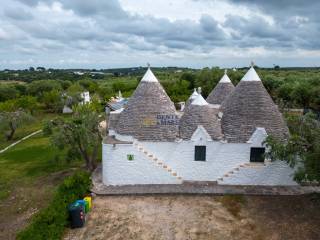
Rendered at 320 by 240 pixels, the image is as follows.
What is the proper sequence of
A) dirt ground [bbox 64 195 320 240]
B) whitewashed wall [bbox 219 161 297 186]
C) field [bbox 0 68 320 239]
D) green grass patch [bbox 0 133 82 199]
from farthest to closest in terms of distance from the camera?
green grass patch [bbox 0 133 82 199]
whitewashed wall [bbox 219 161 297 186]
field [bbox 0 68 320 239]
dirt ground [bbox 64 195 320 240]

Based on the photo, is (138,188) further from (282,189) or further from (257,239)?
(282,189)

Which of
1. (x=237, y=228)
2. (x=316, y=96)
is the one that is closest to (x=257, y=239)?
(x=237, y=228)

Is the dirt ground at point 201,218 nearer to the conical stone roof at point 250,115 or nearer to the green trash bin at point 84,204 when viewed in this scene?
the green trash bin at point 84,204

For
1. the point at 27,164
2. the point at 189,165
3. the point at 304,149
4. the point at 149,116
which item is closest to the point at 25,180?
the point at 27,164

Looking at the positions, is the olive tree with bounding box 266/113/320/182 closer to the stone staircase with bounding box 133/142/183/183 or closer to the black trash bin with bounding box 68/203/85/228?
the stone staircase with bounding box 133/142/183/183

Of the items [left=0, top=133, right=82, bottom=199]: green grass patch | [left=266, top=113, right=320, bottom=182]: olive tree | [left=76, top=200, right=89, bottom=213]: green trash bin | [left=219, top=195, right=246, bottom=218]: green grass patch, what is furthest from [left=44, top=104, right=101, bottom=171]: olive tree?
[left=266, top=113, right=320, bottom=182]: olive tree

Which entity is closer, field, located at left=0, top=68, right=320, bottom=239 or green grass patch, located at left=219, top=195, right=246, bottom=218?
field, located at left=0, top=68, right=320, bottom=239

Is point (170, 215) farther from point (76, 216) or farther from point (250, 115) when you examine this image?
point (250, 115)

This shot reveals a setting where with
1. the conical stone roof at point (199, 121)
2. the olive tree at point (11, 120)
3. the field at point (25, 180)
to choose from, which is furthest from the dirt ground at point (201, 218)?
the olive tree at point (11, 120)
